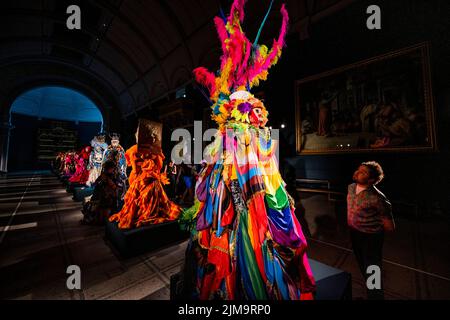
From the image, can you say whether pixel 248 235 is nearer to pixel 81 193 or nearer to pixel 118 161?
pixel 118 161

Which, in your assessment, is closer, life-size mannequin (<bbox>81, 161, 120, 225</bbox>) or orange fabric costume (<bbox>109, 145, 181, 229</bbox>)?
orange fabric costume (<bbox>109, 145, 181, 229</bbox>)

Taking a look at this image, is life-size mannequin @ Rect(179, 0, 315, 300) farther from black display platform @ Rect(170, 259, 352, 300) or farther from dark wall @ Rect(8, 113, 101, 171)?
dark wall @ Rect(8, 113, 101, 171)

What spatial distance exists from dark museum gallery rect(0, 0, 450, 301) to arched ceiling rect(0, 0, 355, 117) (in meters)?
0.08

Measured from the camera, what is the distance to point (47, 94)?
718 inches

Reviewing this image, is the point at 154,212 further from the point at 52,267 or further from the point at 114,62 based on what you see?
the point at 114,62

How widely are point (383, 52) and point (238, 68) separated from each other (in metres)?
3.60

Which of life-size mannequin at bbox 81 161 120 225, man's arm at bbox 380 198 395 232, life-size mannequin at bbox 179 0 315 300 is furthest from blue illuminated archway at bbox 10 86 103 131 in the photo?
man's arm at bbox 380 198 395 232

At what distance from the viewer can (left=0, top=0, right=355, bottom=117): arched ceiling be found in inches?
218

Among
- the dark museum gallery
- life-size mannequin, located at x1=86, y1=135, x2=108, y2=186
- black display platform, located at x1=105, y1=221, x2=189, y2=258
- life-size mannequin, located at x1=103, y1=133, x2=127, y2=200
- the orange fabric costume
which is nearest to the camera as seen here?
the dark museum gallery

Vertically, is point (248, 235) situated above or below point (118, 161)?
below

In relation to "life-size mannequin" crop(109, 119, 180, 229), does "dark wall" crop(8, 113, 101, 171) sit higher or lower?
higher

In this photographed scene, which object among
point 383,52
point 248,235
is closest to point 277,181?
point 248,235

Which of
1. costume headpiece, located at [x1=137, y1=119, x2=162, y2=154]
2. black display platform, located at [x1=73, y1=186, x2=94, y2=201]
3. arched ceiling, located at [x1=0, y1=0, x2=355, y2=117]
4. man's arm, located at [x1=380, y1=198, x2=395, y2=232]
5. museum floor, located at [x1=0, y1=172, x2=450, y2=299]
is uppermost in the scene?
arched ceiling, located at [x1=0, y1=0, x2=355, y2=117]

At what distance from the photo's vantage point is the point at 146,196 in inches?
113
